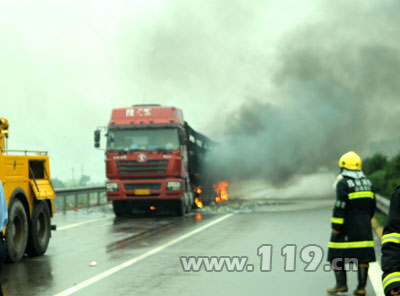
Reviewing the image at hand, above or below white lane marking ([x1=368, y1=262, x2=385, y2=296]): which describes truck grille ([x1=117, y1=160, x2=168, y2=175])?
above

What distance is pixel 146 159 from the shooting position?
2217cm

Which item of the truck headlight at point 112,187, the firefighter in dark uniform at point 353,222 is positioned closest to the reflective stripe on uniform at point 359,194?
the firefighter in dark uniform at point 353,222

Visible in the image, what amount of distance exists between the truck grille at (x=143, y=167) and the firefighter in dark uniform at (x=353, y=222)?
14340mm

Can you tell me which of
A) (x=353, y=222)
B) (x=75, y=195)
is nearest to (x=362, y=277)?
(x=353, y=222)

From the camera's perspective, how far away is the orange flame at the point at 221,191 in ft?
105

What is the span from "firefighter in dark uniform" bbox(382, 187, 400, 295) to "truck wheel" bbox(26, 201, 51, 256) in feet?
30.7

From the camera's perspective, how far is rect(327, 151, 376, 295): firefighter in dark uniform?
7871 millimetres

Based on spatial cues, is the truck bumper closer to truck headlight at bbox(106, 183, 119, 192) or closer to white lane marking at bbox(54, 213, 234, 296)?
truck headlight at bbox(106, 183, 119, 192)

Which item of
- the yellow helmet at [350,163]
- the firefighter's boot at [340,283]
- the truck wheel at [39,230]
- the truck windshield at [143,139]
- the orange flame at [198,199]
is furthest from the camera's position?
the orange flame at [198,199]

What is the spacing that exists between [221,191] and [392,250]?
29645mm

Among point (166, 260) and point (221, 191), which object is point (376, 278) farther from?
point (221, 191)

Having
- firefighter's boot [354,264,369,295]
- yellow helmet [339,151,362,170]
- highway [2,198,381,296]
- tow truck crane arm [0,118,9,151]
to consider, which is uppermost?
tow truck crane arm [0,118,9,151]

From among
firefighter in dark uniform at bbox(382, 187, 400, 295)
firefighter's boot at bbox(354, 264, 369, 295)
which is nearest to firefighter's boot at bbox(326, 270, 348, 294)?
firefighter's boot at bbox(354, 264, 369, 295)

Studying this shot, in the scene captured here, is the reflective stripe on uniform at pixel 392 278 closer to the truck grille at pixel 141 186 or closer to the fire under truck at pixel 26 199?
the fire under truck at pixel 26 199
